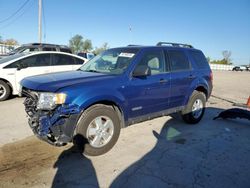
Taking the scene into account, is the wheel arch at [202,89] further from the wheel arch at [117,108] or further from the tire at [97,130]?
the tire at [97,130]

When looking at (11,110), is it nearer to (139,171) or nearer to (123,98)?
(123,98)

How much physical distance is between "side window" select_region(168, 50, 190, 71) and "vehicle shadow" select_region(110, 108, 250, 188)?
1.45 meters

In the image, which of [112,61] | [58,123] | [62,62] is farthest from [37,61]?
[58,123]

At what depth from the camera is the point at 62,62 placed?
30.7 feet

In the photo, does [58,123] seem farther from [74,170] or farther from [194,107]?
[194,107]

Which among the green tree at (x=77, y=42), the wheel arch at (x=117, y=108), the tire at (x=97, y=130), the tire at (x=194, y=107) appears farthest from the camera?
the green tree at (x=77, y=42)

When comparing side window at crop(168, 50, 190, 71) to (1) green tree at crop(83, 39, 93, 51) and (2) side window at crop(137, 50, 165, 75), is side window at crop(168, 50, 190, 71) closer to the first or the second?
(2) side window at crop(137, 50, 165, 75)

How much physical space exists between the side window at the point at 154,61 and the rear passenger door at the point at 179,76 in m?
0.24

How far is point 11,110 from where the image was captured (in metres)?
6.93

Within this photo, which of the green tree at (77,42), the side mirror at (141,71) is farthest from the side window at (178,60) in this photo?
the green tree at (77,42)

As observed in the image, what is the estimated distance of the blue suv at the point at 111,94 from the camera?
144 inches

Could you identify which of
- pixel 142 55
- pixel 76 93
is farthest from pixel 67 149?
pixel 142 55

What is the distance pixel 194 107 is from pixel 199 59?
4.22 ft

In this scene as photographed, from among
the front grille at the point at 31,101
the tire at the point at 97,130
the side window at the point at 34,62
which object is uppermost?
the side window at the point at 34,62
